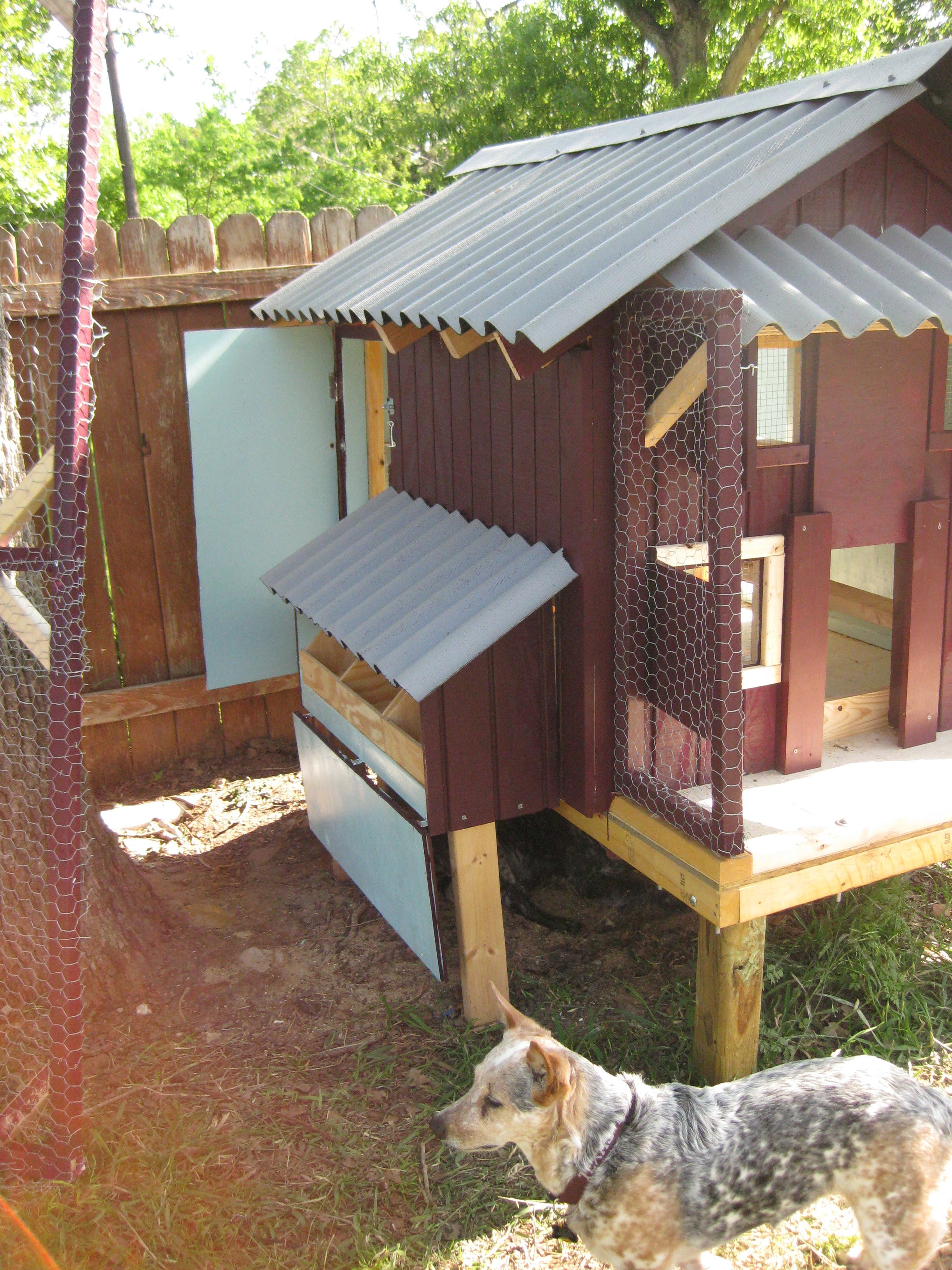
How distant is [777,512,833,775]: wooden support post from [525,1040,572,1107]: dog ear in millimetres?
1614

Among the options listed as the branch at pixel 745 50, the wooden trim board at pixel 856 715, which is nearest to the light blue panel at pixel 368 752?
the wooden trim board at pixel 856 715

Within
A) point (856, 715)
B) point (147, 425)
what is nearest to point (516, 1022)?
point (856, 715)

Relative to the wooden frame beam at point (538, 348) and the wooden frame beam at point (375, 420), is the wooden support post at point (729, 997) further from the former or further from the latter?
the wooden frame beam at point (375, 420)

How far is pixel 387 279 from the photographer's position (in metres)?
3.94

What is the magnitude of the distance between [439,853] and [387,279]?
2553 mm

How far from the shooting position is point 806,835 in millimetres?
3121

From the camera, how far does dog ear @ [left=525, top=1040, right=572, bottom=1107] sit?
2273 mm

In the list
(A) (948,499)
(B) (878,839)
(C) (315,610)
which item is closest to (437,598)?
(C) (315,610)

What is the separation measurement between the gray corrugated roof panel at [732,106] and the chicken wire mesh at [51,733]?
80.5 inches

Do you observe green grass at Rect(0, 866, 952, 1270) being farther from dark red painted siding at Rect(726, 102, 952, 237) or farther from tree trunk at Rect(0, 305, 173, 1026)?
dark red painted siding at Rect(726, 102, 952, 237)

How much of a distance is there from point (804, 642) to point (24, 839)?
263cm

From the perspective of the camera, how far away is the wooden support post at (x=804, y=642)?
11.3 feet

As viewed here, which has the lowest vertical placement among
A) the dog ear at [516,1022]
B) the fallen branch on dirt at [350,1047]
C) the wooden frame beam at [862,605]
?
the fallen branch on dirt at [350,1047]

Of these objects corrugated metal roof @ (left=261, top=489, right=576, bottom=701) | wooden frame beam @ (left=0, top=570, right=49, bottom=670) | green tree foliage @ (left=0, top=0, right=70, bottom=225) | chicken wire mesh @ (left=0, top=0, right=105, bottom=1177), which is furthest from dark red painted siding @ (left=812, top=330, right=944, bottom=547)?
green tree foliage @ (left=0, top=0, right=70, bottom=225)
